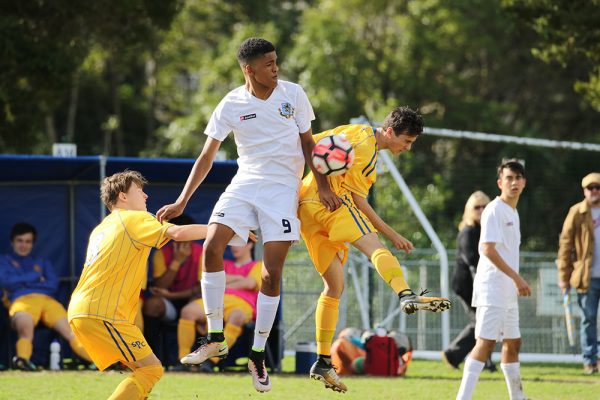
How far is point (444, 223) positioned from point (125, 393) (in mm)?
15346

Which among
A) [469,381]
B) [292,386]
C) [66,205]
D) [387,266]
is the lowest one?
[292,386]

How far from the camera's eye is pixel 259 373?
8977 mm

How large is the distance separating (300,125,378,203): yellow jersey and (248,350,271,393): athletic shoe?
1.23m

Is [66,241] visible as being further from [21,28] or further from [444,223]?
[444,223]

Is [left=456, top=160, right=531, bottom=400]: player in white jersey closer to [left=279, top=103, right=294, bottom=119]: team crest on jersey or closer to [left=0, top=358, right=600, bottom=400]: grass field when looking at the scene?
[left=0, top=358, right=600, bottom=400]: grass field

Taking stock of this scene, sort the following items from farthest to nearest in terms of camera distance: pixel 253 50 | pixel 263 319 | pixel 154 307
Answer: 1. pixel 154 307
2. pixel 263 319
3. pixel 253 50

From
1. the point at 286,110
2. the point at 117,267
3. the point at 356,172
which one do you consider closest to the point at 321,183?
the point at 356,172

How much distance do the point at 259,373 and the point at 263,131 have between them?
183 cm

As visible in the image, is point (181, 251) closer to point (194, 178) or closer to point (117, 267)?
point (194, 178)

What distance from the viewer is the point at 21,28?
16562mm

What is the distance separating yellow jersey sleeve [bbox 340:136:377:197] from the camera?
9.02 m

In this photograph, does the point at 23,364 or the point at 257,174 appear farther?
the point at 23,364

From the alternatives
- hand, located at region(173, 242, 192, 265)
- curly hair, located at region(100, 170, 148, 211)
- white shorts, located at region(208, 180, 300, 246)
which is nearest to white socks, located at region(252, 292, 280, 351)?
white shorts, located at region(208, 180, 300, 246)

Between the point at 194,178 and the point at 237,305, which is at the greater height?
the point at 194,178
